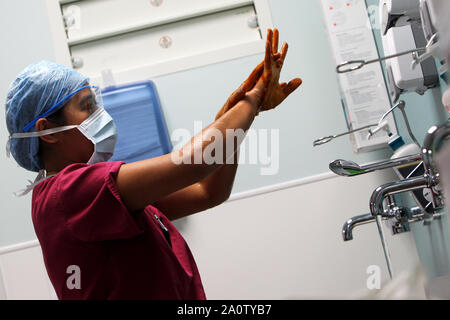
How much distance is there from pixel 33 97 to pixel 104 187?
0.39 metres

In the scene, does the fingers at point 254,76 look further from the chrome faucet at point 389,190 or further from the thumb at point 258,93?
the chrome faucet at point 389,190

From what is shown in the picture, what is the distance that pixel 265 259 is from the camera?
5.98ft

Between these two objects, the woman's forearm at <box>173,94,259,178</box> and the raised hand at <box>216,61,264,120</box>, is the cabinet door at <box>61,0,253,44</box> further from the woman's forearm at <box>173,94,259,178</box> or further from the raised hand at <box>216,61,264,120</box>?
the woman's forearm at <box>173,94,259,178</box>

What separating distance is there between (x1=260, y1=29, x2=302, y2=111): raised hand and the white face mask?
38 centimetres

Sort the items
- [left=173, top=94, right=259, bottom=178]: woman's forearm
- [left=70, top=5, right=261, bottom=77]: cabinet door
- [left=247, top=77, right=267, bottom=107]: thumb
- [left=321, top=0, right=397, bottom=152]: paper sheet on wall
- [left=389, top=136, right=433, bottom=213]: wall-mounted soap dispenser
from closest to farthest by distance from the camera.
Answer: [left=173, top=94, right=259, bottom=178]: woman's forearm
[left=247, top=77, right=267, bottom=107]: thumb
[left=389, top=136, right=433, bottom=213]: wall-mounted soap dispenser
[left=321, top=0, right=397, bottom=152]: paper sheet on wall
[left=70, top=5, right=261, bottom=77]: cabinet door

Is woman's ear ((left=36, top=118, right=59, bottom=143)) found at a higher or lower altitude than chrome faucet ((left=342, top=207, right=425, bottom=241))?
higher

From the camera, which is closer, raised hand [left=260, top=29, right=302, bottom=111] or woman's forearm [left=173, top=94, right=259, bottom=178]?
woman's forearm [left=173, top=94, right=259, bottom=178]

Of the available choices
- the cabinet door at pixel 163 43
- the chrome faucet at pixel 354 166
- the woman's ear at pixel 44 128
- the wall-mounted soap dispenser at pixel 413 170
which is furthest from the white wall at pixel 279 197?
the woman's ear at pixel 44 128

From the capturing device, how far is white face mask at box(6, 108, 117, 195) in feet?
3.59

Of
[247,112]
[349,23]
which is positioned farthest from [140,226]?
[349,23]

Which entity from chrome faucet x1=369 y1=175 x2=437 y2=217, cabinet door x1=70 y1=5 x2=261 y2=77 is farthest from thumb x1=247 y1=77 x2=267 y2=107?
cabinet door x1=70 y1=5 x2=261 y2=77

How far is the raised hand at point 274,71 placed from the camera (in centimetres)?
100

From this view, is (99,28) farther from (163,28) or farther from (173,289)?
(173,289)
